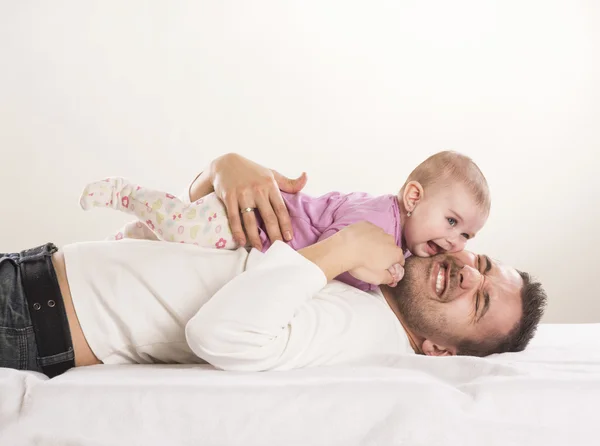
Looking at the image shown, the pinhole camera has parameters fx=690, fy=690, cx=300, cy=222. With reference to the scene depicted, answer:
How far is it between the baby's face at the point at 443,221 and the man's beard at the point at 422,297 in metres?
0.04

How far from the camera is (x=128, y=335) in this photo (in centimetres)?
162

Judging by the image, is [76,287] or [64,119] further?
[64,119]

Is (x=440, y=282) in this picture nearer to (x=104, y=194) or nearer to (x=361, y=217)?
(x=361, y=217)

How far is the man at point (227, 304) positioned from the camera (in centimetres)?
150

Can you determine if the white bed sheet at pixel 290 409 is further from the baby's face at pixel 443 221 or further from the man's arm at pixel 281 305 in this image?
the baby's face at pixel 443 221

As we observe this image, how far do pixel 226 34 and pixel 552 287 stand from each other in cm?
232

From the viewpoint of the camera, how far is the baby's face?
1771mm

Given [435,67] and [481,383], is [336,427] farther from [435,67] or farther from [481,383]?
[435,67]

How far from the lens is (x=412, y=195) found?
72.1 inches

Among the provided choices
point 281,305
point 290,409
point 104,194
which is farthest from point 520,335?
point 104,194

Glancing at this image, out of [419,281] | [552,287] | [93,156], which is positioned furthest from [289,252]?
[552,287]

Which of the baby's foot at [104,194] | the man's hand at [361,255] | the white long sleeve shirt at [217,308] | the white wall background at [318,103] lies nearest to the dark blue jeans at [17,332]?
the white long sleeve shirt at [217,308]

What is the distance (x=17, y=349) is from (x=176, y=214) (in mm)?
488

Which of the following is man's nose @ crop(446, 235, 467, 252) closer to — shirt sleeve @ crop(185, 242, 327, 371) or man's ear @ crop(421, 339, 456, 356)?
man's ear @ crop(421, 339, 456, 356)
